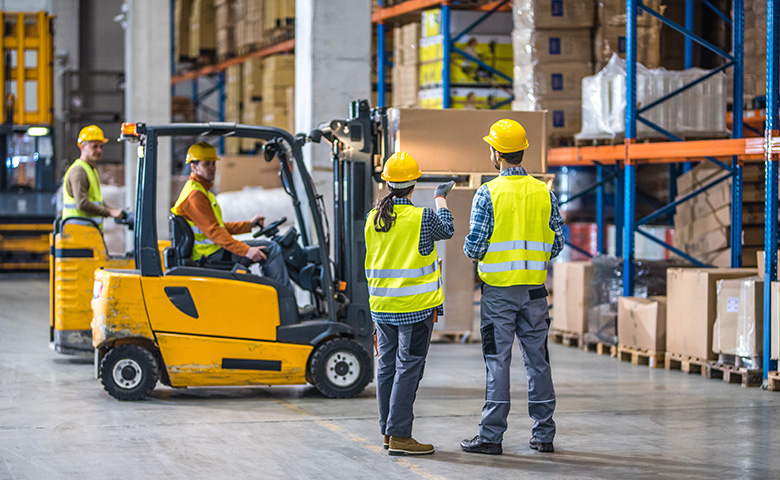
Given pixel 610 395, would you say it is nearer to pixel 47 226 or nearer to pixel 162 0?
pixel 162 0

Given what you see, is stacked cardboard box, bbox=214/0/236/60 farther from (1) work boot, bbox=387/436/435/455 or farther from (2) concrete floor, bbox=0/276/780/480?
(1) work boot, bbox=387/436/435/455

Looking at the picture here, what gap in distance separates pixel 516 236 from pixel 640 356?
4.10m

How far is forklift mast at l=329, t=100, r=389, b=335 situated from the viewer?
728cm

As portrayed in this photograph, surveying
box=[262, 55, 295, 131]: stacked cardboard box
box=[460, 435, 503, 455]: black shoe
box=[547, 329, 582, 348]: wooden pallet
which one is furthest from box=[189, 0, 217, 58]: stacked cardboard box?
box=[460, 435, 503, 455]: black shoe

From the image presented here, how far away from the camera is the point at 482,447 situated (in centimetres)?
549

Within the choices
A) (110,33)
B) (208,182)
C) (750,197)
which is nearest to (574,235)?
(750,197)

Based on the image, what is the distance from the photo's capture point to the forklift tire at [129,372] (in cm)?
685

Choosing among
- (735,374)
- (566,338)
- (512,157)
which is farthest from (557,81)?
(512,157)

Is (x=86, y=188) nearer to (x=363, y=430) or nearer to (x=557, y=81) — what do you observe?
(x=363, y=430)

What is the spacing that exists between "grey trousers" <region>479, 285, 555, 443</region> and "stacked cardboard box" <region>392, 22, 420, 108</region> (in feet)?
24.6

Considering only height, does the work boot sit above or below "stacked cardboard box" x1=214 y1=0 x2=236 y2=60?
below

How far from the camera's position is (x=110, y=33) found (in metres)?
22.2

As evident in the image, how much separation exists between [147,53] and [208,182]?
9.39m

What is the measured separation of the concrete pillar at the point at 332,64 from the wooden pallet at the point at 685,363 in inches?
130
